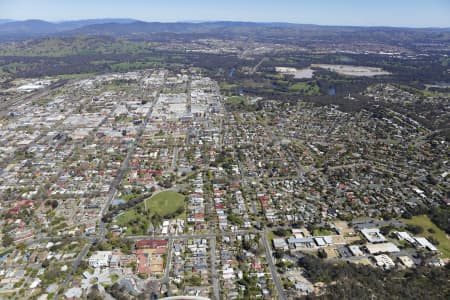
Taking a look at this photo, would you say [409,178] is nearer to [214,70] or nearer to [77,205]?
[77,205]

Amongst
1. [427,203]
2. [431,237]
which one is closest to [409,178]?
[427,203]

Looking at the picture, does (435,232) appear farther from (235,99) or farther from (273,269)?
(235,99)

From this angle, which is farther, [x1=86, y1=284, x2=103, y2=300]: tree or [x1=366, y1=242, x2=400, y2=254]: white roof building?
[x1=366, y1=242, x2=400, y2=254]: white roof building

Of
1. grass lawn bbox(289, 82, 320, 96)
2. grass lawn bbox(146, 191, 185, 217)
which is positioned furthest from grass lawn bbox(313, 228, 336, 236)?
grass lawn bbox(289, 82, 320, 96)

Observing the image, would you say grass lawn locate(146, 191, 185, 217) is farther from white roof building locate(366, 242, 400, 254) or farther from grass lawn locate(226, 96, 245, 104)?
grass lawn locate(226, 96, 245, 104)

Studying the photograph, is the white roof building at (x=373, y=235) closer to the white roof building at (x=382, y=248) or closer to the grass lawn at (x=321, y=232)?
the white roof building at (x=382, y=248)

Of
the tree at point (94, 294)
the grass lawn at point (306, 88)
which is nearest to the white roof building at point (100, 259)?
the tree at point (94, 294)

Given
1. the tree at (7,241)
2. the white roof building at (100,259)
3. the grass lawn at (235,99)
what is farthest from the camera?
the grass lawn at (235,99)
